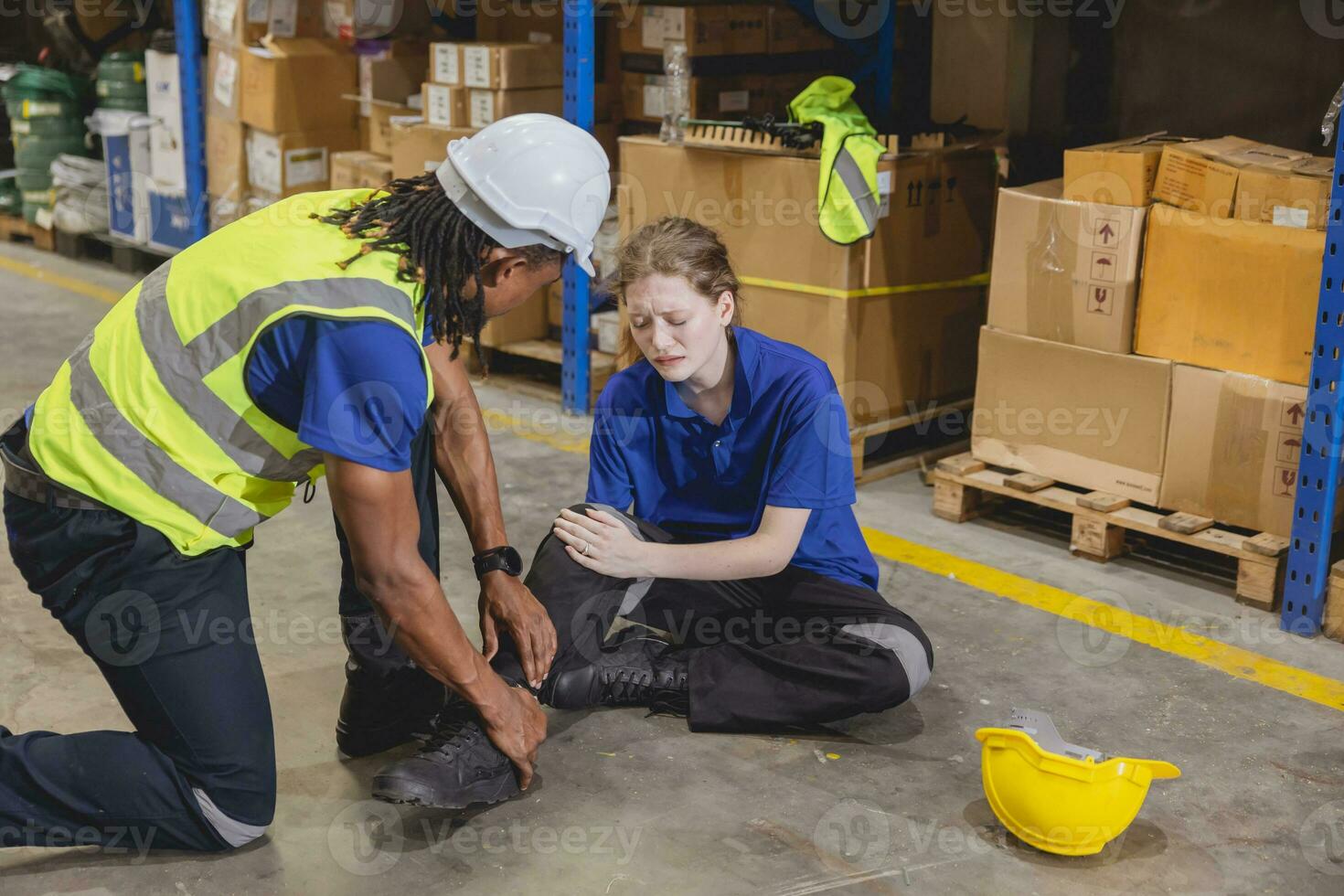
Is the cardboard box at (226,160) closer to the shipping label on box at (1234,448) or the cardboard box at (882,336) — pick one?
the cardboard box at (882,336)

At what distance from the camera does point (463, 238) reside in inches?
104

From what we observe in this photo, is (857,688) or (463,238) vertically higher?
(463,238)

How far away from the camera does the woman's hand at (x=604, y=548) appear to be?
11.2 feet

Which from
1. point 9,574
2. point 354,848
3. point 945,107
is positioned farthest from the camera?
point 945,107

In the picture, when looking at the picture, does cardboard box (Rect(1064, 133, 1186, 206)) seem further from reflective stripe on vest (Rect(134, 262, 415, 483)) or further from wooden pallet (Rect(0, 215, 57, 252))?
wooden pallet (Rect(0, 215, 57, 252))

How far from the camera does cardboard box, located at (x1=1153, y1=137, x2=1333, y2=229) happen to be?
4.14m

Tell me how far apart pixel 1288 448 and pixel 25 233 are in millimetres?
8860

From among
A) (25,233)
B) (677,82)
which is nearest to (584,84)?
(677,82)

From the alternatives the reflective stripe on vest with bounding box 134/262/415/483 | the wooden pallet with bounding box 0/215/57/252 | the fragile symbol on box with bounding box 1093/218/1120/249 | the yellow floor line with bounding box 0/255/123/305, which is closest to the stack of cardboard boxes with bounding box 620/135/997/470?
the fragile symbol on box with bounding box 1093/218/1120/249

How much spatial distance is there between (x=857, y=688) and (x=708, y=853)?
2.01ft

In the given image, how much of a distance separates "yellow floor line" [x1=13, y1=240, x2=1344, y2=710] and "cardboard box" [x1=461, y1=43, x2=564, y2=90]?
266 centimetres

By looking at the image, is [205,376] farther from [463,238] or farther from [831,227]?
[831,227]

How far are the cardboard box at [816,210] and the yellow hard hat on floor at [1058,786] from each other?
2411 millimetres

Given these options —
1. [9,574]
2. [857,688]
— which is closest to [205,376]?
[857,688]
